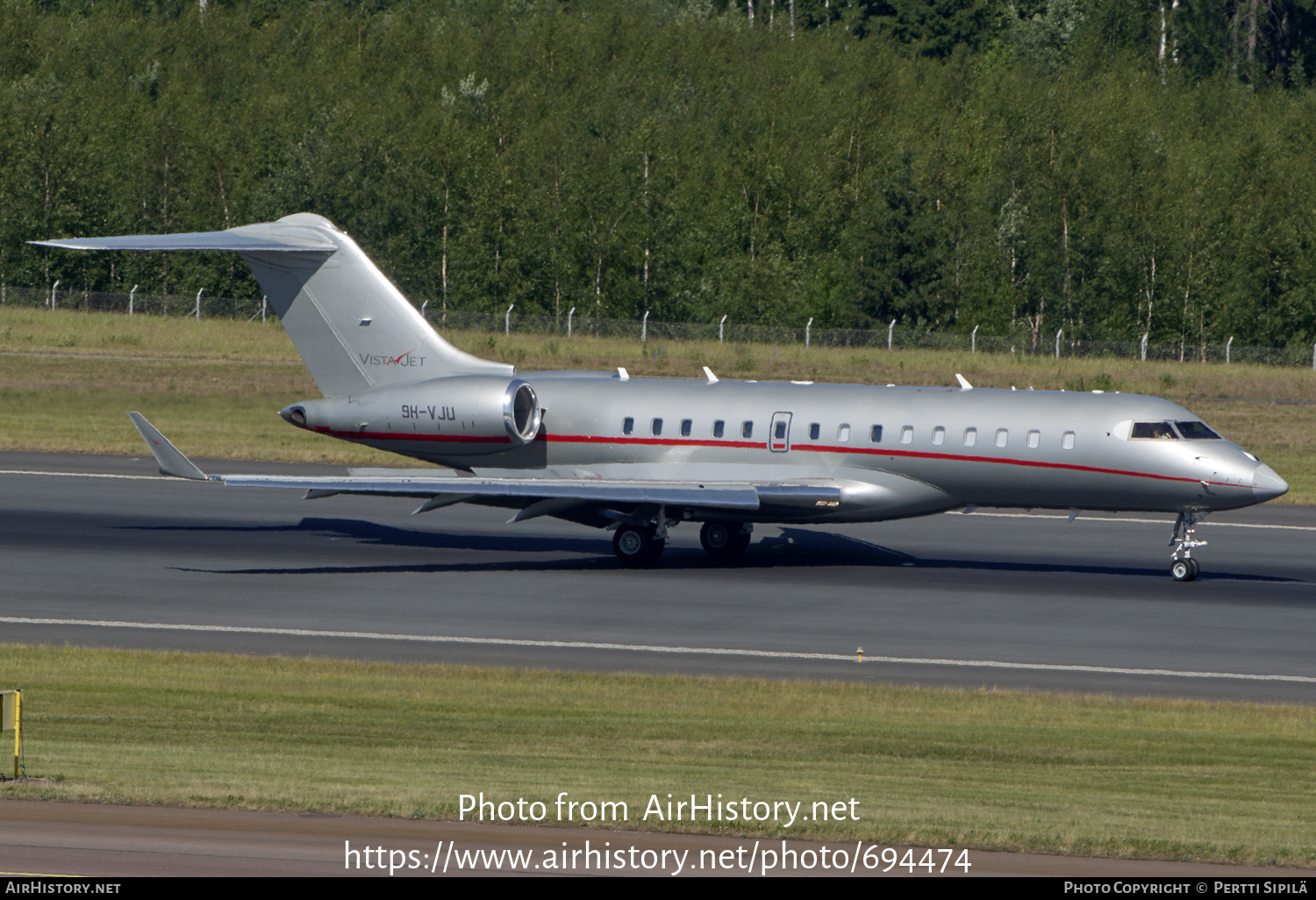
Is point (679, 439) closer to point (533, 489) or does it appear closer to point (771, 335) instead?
point (533, 489)

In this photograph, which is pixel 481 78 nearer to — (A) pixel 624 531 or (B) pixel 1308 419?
(B) pixel 1308 419

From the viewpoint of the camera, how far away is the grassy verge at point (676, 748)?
13023mm

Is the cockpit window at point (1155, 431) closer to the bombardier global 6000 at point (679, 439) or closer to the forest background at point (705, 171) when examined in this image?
the bombardier global 6000 at point (679, 439)

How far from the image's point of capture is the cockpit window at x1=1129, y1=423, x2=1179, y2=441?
2828 cm

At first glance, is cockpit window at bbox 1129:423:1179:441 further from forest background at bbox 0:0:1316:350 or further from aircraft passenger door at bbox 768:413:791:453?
forest background at bbox 0:0:1316:350

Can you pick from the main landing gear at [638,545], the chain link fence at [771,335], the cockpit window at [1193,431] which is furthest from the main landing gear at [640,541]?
the chain link fence at [771,335]

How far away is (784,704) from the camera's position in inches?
773

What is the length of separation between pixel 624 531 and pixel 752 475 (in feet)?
8.41

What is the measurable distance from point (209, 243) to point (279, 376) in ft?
96.7

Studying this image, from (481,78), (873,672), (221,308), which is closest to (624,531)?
(873,672)

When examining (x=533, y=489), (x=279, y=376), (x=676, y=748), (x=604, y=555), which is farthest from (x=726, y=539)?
(x=279, y=376)

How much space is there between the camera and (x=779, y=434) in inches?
1179

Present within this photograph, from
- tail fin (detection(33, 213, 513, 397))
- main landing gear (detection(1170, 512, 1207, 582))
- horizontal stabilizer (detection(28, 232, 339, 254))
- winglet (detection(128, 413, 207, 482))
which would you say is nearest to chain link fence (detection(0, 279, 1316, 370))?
tail fin (detection(33, 213, 513, 397))

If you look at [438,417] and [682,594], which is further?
[438,417]
